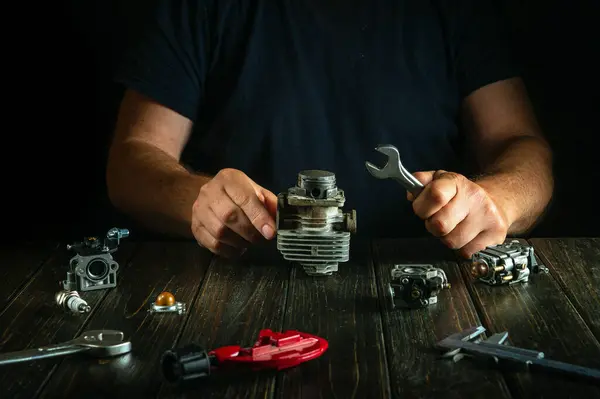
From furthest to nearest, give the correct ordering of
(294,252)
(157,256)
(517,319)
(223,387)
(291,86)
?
1. (291,86)
2. (157,256)
3. (294,252)
4. (517,319)
5. (223,387)

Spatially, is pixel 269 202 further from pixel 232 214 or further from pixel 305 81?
pixel 305 81

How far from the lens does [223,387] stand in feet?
3.82

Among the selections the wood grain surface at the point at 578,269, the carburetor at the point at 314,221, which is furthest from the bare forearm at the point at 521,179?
the carburetor at the point at 314,221

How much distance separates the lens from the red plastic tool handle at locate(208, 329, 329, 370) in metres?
1.21

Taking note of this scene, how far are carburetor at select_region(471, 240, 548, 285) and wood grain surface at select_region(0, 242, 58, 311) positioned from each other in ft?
2.69

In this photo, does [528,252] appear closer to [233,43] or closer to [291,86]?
[291,86]

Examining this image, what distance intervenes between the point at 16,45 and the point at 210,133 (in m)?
0.64

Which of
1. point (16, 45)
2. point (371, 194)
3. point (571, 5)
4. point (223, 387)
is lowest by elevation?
point (223, 387)

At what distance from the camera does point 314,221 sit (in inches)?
60.4

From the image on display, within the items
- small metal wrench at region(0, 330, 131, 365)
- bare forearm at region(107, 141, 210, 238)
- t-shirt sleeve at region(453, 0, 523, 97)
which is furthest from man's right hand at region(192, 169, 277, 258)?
t-shirt sleeve at region(453, 0, 523, 97)

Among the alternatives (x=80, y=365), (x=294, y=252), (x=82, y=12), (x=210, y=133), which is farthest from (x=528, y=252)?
(x=82, y=12)

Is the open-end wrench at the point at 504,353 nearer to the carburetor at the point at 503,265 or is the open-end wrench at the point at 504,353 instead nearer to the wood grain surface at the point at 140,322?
the carburetor at the point at 503,265

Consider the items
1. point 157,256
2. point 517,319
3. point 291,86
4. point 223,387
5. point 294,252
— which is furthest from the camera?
point 291,86

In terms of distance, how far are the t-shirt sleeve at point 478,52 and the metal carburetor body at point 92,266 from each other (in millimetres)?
1154
